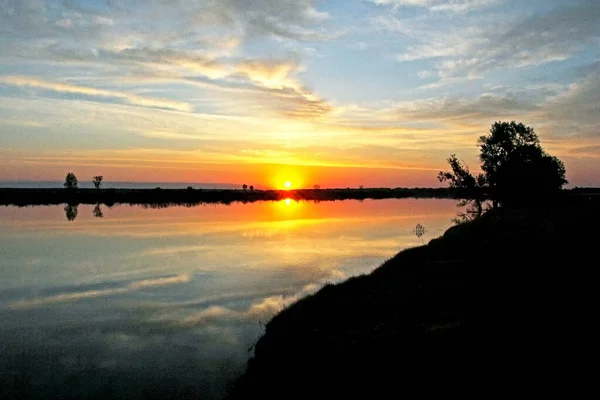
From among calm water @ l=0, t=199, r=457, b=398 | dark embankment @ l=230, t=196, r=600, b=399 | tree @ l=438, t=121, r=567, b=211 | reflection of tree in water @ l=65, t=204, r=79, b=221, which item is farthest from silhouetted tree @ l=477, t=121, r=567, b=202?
reflection of tree in water @ l=65, t=204, r=79, b=221

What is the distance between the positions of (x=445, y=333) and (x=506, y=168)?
77.5 metres

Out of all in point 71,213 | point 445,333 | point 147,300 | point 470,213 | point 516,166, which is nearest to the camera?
point 445,333

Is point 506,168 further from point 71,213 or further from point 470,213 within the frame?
point 71,213

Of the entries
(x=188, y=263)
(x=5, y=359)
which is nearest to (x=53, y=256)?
(x=188, y=263)

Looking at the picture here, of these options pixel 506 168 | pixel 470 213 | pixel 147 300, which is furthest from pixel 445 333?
pixel 470 213

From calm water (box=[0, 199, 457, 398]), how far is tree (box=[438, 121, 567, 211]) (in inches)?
1238

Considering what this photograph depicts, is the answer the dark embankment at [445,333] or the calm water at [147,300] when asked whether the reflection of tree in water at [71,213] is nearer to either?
the calm water at [147,300]

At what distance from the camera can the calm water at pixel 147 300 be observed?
1769 cm

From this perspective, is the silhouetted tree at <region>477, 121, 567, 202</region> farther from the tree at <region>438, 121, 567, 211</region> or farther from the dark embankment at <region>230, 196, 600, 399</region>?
the dark embankment at <region>230, 196, 600, 399</region>

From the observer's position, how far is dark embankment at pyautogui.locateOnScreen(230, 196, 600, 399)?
1251cm

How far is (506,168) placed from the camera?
85.1 meters

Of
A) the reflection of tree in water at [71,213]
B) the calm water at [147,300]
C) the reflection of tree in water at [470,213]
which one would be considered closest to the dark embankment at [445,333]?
the calm water at [147,300]

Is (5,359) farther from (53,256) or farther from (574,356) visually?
(53,256)

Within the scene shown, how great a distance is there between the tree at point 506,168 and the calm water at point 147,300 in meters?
31.4
